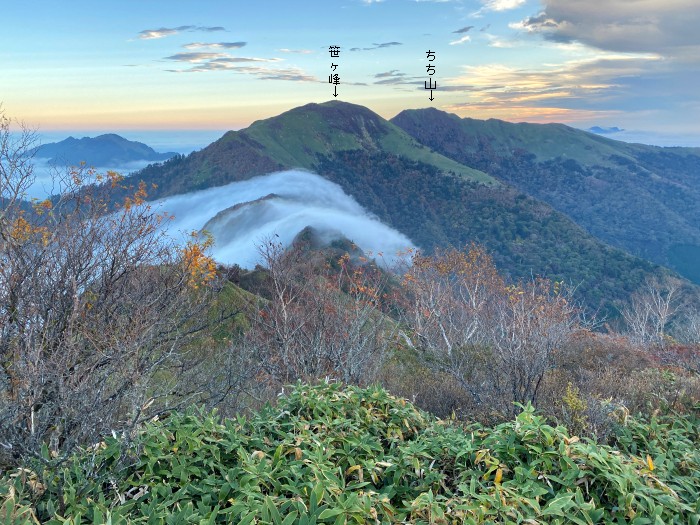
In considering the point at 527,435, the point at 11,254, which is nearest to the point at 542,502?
the point at 527,435

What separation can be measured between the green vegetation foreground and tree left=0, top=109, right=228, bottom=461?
0.41m

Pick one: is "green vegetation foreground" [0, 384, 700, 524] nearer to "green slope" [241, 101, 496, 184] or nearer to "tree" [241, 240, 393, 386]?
"tree" [241, 240, 393, 386]

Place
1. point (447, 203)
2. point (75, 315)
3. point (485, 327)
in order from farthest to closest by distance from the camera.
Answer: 1. point (447, 203)
2. point (485, 327)
3. point (75, 315)

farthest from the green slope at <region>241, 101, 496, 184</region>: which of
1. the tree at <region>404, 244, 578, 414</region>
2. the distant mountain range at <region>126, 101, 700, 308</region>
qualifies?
the tree at <region>404, 244, 578, 414</region>

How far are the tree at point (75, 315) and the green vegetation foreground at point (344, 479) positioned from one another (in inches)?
16.1

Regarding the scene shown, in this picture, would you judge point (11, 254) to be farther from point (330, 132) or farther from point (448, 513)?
point (330, 132)

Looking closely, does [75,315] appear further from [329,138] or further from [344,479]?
[329,138]

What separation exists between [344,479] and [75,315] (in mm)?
3813

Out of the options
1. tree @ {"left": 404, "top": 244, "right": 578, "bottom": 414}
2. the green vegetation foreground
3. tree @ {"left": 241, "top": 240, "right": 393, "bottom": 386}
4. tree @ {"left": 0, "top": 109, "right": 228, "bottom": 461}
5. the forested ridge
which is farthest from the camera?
tree @ {"left": 241, "top": 240, "right": 393, "bottom": 386}

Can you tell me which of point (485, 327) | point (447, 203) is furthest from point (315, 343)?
point (447, 203)

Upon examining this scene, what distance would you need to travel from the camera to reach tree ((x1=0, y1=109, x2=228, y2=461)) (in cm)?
452

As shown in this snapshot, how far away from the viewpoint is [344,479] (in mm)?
3229

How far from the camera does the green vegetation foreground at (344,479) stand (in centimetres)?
278

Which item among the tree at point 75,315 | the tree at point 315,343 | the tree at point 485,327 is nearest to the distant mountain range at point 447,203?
the tree at point 485,327
